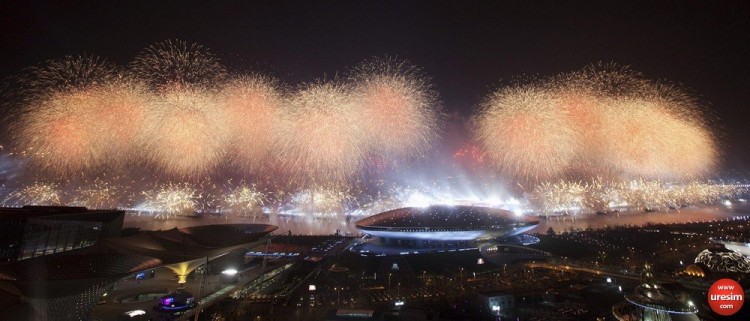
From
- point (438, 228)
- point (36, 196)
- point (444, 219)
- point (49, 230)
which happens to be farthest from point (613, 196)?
point (36, 196)

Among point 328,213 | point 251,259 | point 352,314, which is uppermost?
point 328,213

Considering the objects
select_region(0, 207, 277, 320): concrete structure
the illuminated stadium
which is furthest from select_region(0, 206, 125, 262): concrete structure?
the illuminated stadium

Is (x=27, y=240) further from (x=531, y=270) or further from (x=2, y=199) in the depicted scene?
(x=2, y=199)

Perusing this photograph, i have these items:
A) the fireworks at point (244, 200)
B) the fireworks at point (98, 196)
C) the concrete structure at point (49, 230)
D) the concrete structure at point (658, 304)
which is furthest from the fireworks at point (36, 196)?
the concrete structure at point (658, 304)

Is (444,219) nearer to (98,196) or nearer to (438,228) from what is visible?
(438,228)

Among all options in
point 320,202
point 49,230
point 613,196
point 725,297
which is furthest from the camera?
point 613,196

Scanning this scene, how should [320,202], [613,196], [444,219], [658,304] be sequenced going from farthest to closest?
[613,196]
[320,202]
[444,219]
[658,304]

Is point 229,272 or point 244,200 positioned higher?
point 244,200

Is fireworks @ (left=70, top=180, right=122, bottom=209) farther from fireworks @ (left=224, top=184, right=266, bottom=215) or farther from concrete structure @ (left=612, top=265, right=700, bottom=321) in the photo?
concrete structure @ (left=612, top=265, right=700, bottom=321)

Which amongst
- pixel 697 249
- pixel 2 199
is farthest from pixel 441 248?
pixel 2 199
